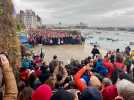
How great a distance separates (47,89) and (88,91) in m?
0.61

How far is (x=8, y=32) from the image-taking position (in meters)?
11.1

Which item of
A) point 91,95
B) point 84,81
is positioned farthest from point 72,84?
point 91,95

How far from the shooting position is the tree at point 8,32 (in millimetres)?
10698

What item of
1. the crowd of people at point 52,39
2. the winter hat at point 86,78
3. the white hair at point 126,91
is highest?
the white hair at point 126,91

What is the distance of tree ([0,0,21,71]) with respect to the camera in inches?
421

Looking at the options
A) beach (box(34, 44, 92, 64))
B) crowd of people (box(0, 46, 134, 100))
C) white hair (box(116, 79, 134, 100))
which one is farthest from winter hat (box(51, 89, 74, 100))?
beach (box(34, 44, 92, 64))

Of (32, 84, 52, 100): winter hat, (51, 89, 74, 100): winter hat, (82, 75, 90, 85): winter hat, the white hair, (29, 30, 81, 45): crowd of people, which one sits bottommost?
(29, 30, 81, 45): crowd of people

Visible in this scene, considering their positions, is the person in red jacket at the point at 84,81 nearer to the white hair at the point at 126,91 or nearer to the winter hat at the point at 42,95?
the winter hat at the point at 42,95

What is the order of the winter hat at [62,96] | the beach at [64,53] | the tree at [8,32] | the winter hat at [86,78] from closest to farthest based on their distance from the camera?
the winter hat at [62,96] < the winter hat at [86,78] < the tree at [8,32] < the beach at [64,53]

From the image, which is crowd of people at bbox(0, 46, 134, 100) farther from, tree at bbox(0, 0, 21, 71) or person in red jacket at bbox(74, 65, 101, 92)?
tree at bbox(0, 0, 21, 71)

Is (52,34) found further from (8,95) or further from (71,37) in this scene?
(8,95)

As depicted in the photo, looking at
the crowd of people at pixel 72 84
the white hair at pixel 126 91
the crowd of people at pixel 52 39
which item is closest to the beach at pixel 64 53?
the crowd of people at pixel 52 39

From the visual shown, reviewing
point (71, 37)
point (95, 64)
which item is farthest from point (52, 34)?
point (95, 64)

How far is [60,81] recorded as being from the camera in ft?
29.9
